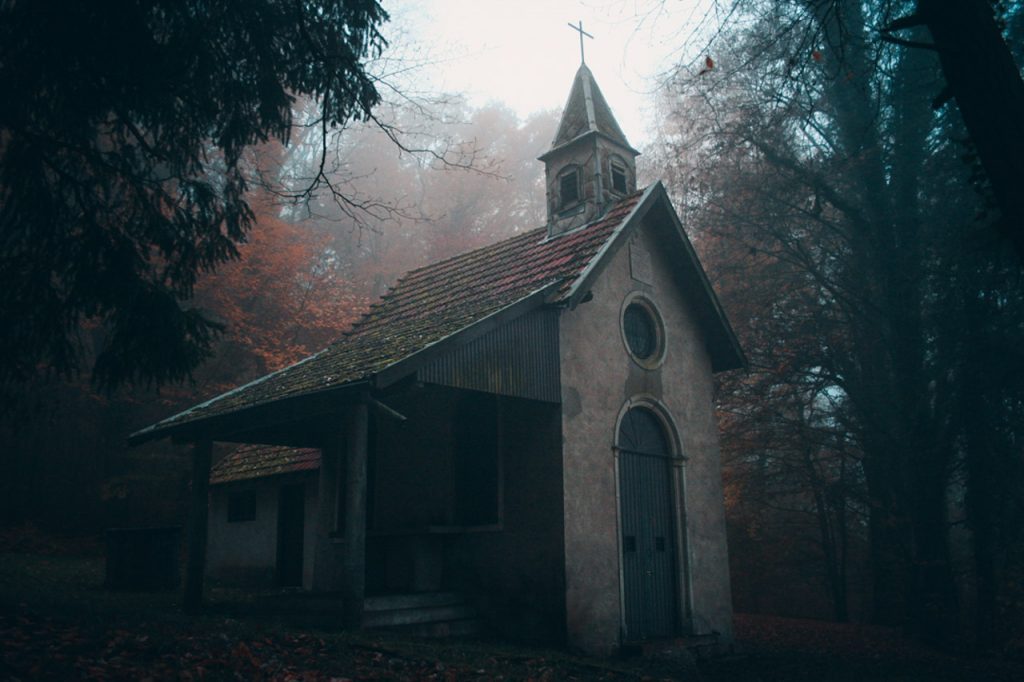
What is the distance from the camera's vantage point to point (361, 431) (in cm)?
1039

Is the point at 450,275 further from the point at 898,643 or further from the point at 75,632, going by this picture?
the point at 898,643

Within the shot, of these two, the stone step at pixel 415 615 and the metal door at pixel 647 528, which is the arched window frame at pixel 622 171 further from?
the stone step at pixel 415 615

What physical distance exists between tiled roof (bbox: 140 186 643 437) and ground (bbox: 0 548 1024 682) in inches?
120

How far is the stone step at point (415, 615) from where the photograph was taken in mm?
10469

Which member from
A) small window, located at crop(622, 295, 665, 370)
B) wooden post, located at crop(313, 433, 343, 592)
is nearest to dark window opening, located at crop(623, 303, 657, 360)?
small window, located at crop(622, 295, 665, 370)

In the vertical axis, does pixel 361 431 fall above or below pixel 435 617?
above

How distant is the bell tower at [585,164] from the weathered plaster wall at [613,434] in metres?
1.34

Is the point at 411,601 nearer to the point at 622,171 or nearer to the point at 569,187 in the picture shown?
the point at 569,187

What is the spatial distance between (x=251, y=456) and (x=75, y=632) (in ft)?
39.1

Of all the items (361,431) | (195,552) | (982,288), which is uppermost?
(982,288)

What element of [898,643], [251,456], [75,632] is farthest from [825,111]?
[75,632]

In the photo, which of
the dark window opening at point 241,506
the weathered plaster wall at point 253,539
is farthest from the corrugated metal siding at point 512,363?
the dark window opening at point 241,506

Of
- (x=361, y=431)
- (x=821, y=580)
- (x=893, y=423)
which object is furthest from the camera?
(x=821, y=580)

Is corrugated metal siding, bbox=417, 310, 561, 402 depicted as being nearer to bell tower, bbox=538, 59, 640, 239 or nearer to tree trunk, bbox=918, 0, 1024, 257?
bell tower, bbox=538, 59, 640, 239
